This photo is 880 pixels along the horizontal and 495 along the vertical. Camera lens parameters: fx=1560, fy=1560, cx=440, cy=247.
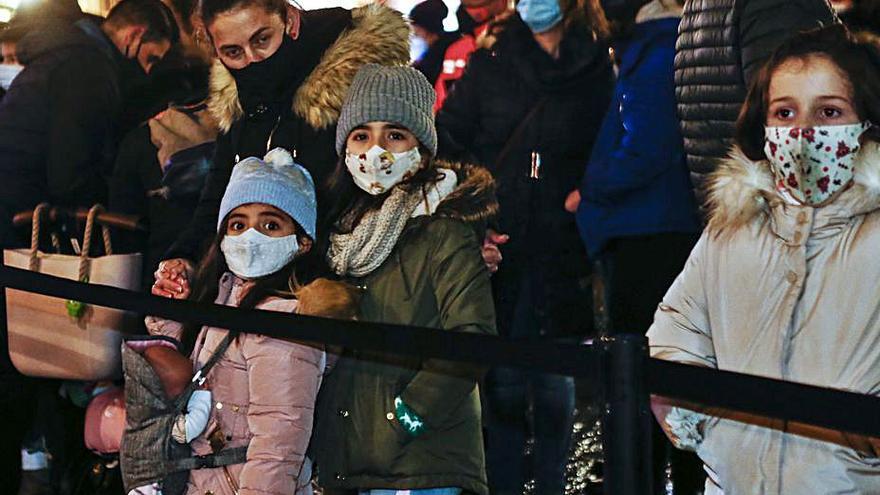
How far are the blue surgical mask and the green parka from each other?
1.30 m

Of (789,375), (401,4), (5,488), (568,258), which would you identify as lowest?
(5,488)

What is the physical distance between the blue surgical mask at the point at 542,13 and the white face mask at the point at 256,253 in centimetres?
149

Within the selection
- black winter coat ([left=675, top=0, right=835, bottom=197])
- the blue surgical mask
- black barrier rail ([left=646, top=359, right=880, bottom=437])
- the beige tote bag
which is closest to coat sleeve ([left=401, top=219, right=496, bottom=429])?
black winter coat ([left=675, top=0, right=835, bottom=197])

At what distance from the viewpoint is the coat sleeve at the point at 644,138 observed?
4.68m

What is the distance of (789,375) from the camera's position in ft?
10.9

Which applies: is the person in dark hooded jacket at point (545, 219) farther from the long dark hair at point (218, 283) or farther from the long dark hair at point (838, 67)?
the long dark hair at point (838, 67)

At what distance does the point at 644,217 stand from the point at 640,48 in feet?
1.71

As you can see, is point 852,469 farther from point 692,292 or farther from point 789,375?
point 692,292

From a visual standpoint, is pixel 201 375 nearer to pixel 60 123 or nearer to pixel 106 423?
pixel 106 423

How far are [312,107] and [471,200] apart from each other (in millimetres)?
863

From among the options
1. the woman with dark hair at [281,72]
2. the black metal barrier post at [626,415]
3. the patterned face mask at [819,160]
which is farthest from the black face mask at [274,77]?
the black metal barrier post at [626,415]

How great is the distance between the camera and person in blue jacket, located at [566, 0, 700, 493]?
182 inches

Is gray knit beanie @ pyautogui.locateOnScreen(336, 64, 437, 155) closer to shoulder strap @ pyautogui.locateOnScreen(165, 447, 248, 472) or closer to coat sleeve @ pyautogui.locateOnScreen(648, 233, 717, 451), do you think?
shoulder strap @ pyautogui.locateOnScreen(165, 447, 248, 472)

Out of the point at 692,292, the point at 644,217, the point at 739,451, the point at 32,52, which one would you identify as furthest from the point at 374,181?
the point at 32,52
